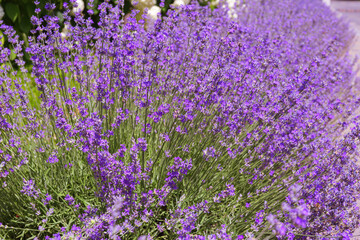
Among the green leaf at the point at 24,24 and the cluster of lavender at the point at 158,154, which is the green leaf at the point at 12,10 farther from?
the cluster of lavender at the point at 158,154

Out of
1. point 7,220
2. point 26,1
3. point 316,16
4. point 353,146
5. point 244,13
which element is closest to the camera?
point 353,146

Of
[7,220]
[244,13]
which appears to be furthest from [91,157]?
[244,13]

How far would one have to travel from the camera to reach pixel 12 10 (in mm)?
3783

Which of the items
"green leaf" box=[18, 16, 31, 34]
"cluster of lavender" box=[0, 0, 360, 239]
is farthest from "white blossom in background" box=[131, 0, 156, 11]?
"cluster of lavender" box=[0, 0, 360, 239]

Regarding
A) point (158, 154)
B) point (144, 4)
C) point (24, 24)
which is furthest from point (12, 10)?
point (158, 154)

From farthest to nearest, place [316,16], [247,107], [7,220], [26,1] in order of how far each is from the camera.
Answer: [316,16]
[26,1]
[247,107]
[7,220]

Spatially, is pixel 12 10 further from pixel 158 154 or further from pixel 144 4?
pixel 158 154

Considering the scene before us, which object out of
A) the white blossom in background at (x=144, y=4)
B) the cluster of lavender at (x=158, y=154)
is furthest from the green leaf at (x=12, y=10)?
the white blossom in background at (x=144, y=4)

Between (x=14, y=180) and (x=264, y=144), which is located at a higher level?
(x=264, y=144)

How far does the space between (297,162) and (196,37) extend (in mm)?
1395

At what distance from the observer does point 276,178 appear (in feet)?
8.64

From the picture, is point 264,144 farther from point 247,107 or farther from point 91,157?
point 91,157

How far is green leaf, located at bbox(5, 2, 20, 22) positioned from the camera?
376 cm

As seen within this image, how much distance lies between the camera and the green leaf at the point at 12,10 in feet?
12.3
